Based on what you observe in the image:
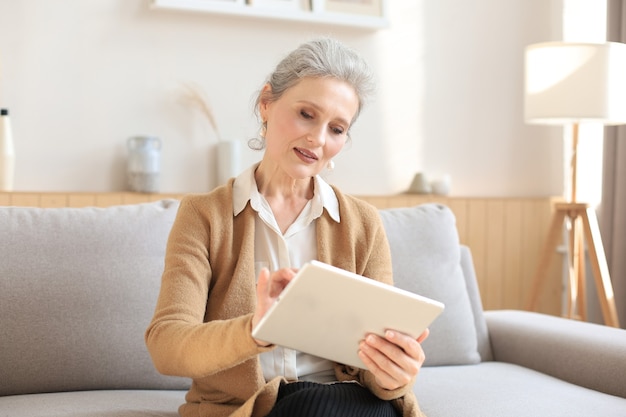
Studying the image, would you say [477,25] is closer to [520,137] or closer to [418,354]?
[520,137]

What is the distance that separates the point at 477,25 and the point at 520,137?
59cm

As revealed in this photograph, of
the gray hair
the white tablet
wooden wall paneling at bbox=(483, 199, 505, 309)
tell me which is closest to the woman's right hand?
the white tablet

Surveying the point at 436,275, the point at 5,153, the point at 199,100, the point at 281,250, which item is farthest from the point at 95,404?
the point at 199,100

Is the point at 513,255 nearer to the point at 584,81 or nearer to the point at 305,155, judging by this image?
the point at 584,81

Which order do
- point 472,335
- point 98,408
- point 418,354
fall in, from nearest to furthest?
point 418,354 → point 98,408 → point 472,335

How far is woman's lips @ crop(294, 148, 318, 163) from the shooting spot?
1.66 metres

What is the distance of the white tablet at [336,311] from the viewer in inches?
49.1

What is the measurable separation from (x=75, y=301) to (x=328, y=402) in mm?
774

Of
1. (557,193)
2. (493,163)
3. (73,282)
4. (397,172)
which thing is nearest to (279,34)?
(397,172)

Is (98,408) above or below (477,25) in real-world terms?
below

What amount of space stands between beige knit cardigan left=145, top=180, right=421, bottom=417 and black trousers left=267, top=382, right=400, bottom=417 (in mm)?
25

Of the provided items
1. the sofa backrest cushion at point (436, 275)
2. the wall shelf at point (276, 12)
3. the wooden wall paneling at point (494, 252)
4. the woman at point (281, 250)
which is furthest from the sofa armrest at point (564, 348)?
the wall shelf at point (276, 12)

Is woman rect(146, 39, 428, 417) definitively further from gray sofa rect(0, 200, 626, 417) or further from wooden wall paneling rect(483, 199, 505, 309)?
wooden wall paneling rect(483, 199, 505, 309)

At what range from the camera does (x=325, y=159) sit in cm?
169
